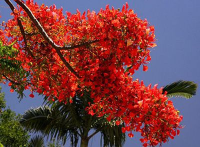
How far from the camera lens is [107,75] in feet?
14.2

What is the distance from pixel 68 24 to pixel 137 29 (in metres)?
1.31

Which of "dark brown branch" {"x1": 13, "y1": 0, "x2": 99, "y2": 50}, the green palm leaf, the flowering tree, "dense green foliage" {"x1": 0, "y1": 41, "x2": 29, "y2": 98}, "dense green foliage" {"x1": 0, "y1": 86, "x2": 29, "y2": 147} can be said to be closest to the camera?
the flowering tree

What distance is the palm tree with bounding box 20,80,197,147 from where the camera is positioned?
11305mm

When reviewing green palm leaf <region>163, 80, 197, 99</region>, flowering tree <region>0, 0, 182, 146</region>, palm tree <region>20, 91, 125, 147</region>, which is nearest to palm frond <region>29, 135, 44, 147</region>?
palm tree <region>20, 91, 125, 147</region>

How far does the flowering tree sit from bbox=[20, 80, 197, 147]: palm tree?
6.30 metres

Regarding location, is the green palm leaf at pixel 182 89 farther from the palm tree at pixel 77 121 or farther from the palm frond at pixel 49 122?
the palm frond at pixel 49 122

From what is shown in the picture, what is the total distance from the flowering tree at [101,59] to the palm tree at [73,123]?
20.7 feet

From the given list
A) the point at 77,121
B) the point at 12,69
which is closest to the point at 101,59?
the point at 12,69

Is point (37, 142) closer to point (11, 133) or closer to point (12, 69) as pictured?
point (11, 133)

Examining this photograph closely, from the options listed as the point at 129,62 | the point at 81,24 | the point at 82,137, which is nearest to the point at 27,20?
the point at 81,24

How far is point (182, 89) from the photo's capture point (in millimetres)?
11289

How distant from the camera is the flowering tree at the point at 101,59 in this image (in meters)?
3.96

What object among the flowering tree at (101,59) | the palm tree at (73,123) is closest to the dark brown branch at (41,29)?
the flowering tree at (101,59)

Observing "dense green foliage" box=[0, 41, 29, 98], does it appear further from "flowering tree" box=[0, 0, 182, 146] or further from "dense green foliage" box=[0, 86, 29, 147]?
"dense green foliage" box=[0, 86, 29, 147]
